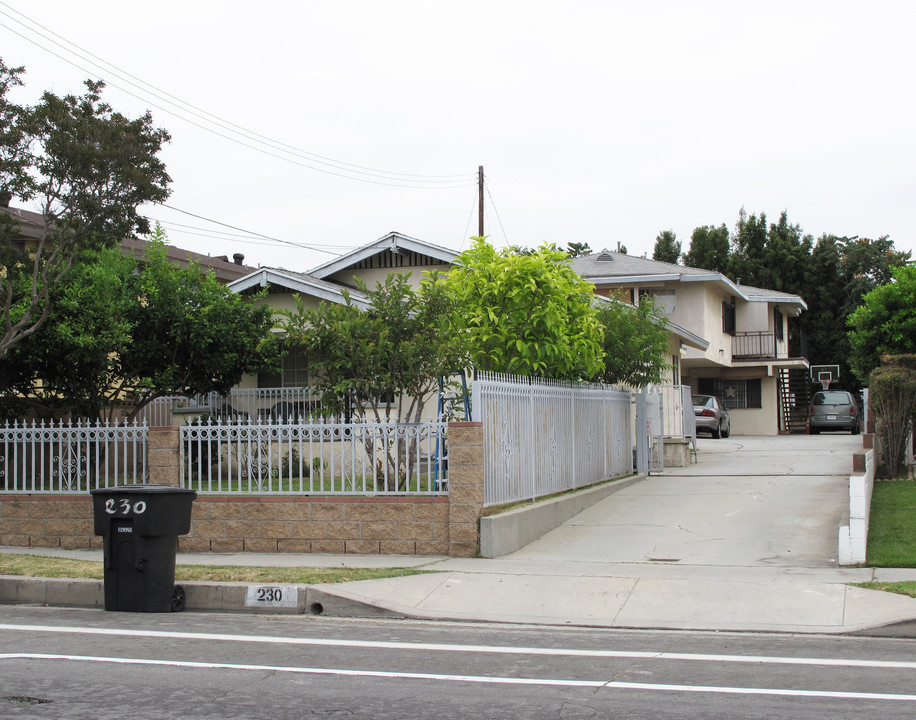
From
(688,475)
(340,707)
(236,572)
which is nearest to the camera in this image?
(340,707)

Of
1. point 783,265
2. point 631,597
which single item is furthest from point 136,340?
point 783,265

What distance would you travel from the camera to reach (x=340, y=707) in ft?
19.0

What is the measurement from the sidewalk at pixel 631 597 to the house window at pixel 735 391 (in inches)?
1130

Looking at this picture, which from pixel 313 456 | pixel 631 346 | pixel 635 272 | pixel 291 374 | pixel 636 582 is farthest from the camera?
pixel 635 272

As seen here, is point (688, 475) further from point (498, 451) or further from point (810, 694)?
point (810, 694)

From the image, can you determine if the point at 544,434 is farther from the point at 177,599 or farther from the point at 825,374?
the point at 825,374

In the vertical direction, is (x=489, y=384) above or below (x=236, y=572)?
above

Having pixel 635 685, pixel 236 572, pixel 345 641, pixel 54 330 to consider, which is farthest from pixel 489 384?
pixel 54 330

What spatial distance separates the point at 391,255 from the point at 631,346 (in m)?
7.56

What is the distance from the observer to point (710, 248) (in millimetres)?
52938

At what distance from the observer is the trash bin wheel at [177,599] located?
9.68m

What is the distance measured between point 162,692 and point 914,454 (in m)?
13.8

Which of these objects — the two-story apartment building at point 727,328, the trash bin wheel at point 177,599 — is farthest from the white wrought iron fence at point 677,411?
the trash bin wheel at point 177,599

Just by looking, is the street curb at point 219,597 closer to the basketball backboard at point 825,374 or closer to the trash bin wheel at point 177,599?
the trash bin wheel at point 177,599
